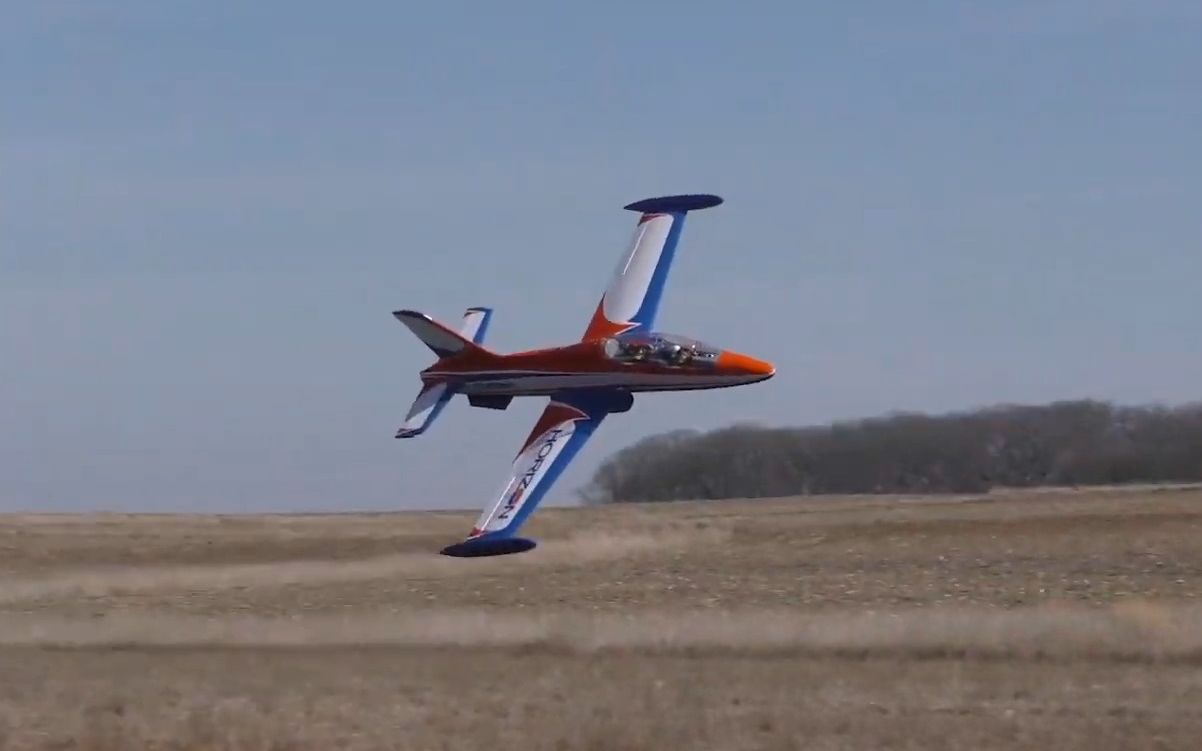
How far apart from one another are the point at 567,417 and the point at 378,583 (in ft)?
35.0

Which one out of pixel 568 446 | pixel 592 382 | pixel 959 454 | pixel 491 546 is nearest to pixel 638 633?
pixel 568 446

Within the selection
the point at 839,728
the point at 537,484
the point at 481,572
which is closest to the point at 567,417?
the point at 537,484

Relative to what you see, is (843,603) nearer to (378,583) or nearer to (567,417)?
(567,417)

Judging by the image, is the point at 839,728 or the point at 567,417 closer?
the point at 839,728

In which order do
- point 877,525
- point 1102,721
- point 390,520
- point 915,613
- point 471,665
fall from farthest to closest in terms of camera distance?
point 390,520 < point 877,525 < point 915,613 < point 471,665 < point 1102,721

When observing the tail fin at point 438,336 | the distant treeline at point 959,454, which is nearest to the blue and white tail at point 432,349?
the tail fin at point 438,336

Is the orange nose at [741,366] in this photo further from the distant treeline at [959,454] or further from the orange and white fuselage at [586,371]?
the distant treeline at [959,454]

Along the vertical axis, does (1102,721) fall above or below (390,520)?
below

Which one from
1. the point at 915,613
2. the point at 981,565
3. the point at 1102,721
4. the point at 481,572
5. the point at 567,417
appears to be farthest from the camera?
the point at 481,572

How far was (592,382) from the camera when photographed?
2488cm

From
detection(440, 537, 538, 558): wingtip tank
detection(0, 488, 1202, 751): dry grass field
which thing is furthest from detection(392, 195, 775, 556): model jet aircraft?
detection(0, 488, 1202, 751): dry grass field

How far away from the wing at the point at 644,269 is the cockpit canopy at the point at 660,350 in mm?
1174

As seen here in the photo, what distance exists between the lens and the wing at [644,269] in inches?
1043

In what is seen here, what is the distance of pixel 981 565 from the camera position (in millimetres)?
33312
